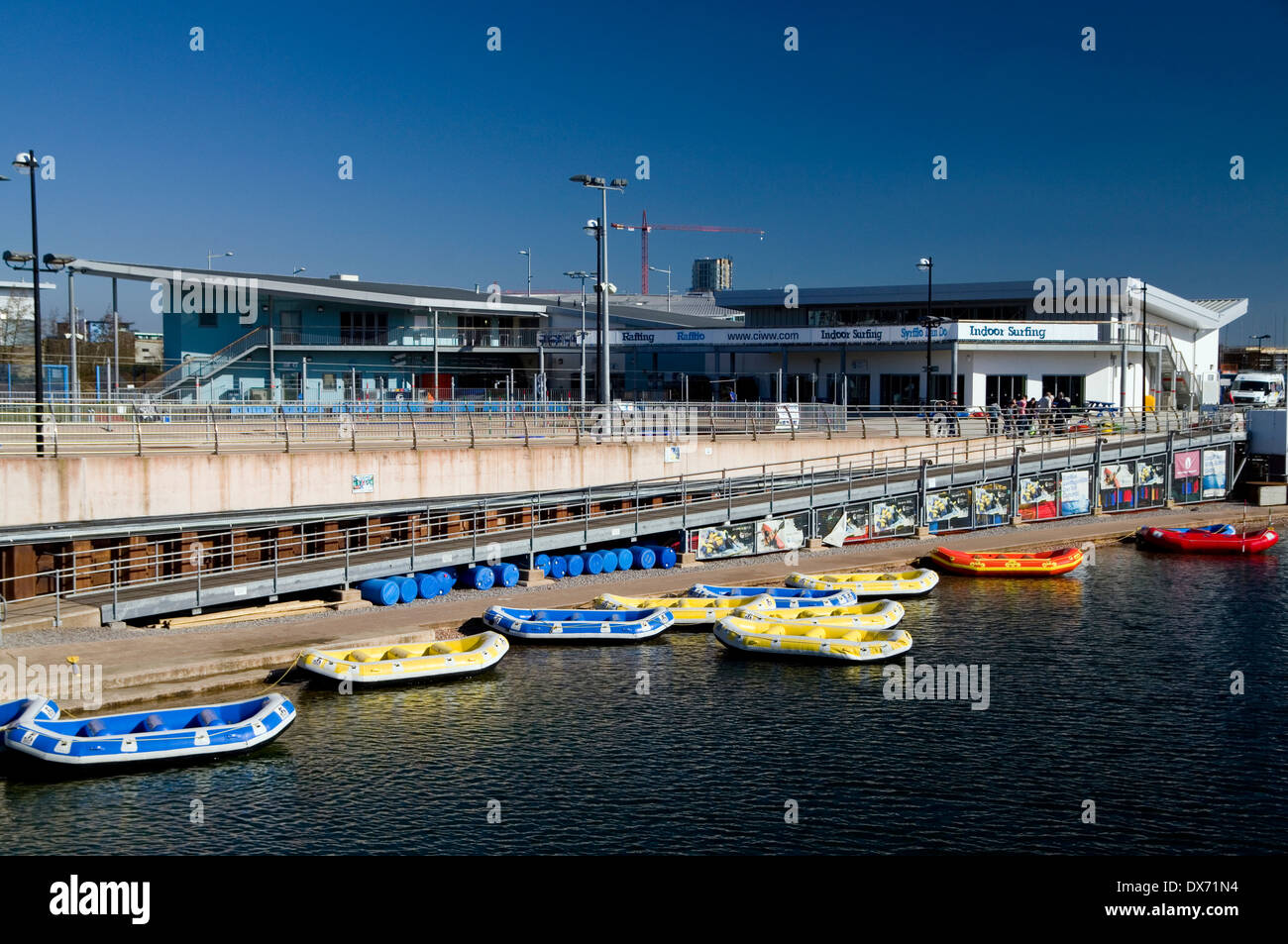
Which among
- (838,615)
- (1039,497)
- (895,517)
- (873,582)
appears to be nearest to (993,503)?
(1039,497)

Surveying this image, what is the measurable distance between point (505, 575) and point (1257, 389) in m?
69.0

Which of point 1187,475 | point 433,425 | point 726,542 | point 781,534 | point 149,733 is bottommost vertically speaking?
point 149,733

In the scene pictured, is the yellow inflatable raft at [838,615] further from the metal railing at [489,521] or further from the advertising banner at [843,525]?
the advertising banner at [843,525]

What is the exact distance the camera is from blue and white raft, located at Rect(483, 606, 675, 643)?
2827 centimetres

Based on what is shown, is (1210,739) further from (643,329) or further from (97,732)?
(643,329)

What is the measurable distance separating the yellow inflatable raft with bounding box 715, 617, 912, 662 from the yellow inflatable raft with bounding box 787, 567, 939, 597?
475 centimetres

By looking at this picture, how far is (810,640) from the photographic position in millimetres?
27516

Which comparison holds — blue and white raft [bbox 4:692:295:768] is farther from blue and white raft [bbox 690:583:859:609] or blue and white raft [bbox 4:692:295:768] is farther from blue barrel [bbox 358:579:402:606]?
blue and white raft [bbox 690:583:859:609]

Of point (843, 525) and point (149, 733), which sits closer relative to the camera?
point (149, 733)

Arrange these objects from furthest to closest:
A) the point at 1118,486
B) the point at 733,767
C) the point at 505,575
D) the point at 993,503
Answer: the point at 1118,486
the point at 993,503
the point at 505,575
the point at 733,767

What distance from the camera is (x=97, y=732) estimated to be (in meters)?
19.8

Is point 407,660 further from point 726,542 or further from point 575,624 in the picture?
point 726,542

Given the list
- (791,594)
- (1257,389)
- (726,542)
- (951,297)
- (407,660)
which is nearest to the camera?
(407,660)

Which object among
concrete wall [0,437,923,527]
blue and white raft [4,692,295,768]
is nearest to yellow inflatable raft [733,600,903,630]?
concrete wall [0,437,923,527]
